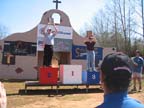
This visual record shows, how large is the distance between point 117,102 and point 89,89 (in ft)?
44.5

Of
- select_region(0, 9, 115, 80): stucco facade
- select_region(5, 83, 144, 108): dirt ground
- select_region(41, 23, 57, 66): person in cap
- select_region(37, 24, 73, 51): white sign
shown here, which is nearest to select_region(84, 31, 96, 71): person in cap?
select_region(5, 83, 144, 108): dirt ground

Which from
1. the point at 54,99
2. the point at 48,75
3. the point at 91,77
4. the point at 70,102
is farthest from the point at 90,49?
the point at 70,102

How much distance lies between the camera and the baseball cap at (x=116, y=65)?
2596mm

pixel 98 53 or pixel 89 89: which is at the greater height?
pixel 98 53

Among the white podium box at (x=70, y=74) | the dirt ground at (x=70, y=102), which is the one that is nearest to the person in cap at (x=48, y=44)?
the white podium box at (x=70, y=74)

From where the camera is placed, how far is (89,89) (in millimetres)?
16062

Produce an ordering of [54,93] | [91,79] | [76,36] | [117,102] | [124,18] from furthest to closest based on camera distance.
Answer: [124,18], [76,36], [91,79], [54,93], [117,102]

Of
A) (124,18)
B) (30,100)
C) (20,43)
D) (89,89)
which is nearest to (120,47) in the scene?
(124,18)

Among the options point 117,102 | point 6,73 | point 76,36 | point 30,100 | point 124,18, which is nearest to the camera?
point 117,102

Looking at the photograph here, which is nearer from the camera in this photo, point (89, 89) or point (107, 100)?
point (107, 100)

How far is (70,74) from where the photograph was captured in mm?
15312

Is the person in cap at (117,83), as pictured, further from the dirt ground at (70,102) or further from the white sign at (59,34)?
the white sign at (59,34)

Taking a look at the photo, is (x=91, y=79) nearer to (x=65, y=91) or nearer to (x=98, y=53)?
(x=65, y=91)

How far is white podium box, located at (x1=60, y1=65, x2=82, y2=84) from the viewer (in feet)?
49.9
